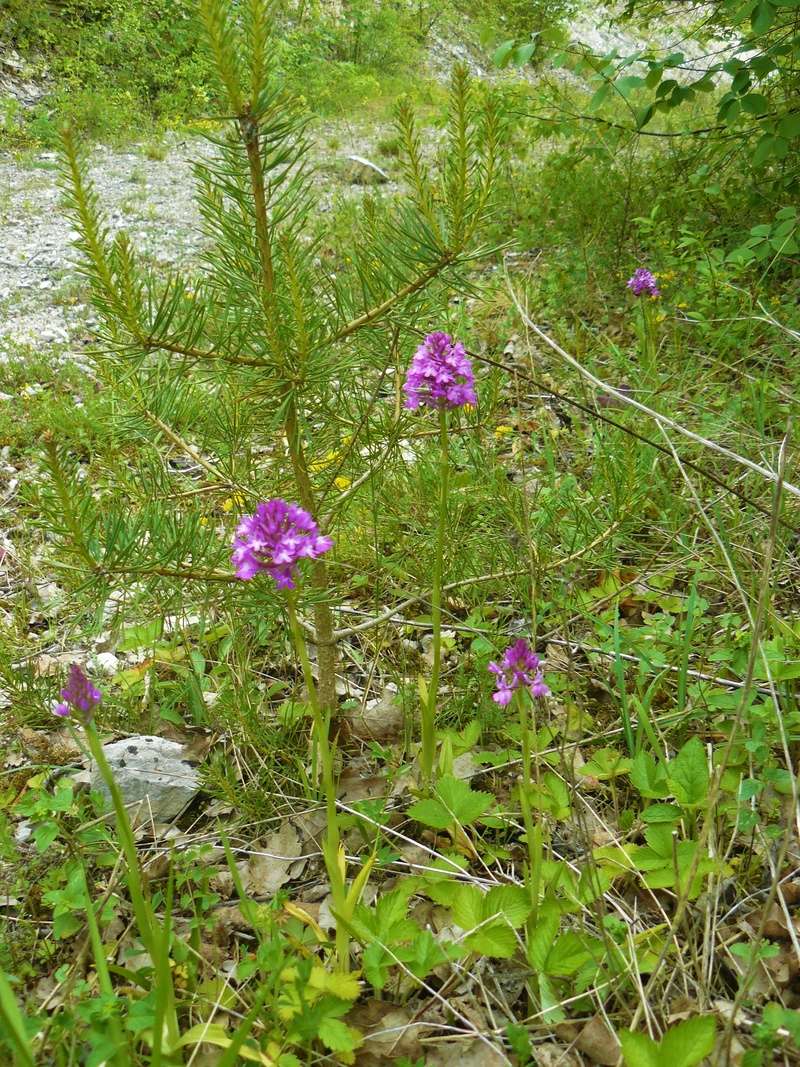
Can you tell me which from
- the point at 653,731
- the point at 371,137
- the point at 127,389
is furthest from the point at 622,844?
the point at 371,137

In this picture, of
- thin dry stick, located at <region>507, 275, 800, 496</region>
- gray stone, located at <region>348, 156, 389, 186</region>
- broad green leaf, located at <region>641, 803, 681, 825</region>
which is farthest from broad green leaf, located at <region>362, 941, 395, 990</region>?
gray stone, located at <region>348, 156, 389, 186</region>

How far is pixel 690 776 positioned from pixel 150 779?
1402 millimetres

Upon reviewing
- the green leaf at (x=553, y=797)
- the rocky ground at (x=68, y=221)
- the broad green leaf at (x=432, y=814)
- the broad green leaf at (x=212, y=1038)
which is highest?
the rocky ground at (x=68, y=221)

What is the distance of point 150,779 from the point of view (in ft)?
6.22

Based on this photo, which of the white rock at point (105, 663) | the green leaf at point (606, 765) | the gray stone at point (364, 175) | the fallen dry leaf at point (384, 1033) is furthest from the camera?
the gray stone at point (364, 175)

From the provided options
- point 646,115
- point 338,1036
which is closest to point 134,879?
point 338,1036

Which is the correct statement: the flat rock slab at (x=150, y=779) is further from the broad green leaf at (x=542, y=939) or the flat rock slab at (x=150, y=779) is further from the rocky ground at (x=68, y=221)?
the rocky ground at (x=68, y=221)

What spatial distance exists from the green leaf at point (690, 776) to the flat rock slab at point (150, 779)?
126 cm

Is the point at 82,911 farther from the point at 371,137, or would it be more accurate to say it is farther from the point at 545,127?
the point at 371,137

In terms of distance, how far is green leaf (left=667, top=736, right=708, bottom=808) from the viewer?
156 centimetres

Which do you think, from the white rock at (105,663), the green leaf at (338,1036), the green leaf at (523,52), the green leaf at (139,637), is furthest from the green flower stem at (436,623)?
the green leaf at (523,52)

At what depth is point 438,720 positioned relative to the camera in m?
2.09

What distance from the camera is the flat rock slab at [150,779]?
1.88 metres

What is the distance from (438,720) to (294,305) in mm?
1282
